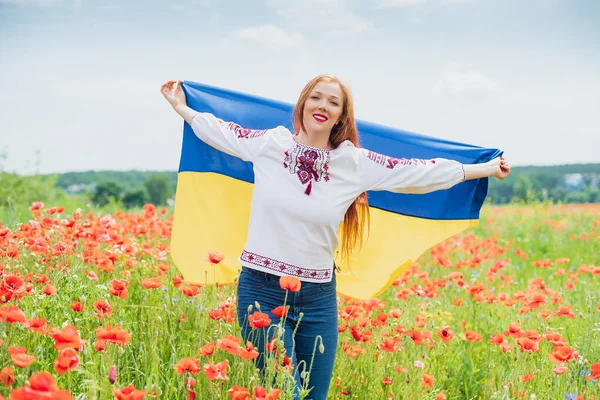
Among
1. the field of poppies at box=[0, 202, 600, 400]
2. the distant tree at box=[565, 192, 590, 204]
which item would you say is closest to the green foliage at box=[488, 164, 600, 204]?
the distant tree at box=[565, 192, 590, 204]

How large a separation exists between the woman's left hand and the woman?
52 cm

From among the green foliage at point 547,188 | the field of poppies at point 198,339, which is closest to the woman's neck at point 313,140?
the field of poppies at point 198,339

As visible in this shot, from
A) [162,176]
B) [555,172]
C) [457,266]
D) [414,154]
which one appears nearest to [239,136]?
[414,154]

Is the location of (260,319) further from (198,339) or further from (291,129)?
(291,129)

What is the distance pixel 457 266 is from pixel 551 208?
1176 centimetres

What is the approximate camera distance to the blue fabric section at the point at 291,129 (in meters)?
4.22

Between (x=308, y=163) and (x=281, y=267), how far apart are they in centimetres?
56

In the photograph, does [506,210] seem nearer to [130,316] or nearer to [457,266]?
[457,266]

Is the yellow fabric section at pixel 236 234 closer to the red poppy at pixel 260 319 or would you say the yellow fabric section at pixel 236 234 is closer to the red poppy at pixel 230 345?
the red poppy at pixel 260 319

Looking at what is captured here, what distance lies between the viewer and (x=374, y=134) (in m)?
4.35

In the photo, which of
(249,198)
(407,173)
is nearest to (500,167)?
(407,173)

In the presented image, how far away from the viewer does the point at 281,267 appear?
2.99 m

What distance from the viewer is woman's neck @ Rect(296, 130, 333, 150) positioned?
319 cm

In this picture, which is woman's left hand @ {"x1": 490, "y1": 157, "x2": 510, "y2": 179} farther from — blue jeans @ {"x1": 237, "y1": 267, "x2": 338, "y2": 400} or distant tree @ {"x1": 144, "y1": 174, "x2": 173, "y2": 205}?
distant tree @ {"x1": 144, "y1": 174, "x2": 173, "y2": 205}
